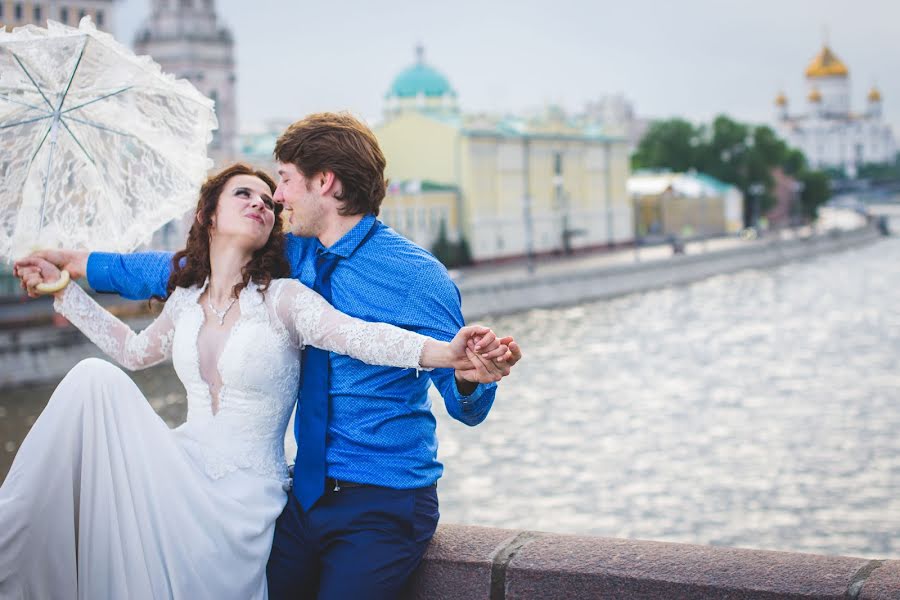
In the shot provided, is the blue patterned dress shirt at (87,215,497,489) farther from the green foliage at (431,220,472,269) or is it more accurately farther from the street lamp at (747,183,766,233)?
the street lamp at (747,183,766,233)

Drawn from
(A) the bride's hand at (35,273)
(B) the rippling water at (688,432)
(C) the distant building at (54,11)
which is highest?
(C) the distant building at (54,11)

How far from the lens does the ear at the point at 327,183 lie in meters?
2.23

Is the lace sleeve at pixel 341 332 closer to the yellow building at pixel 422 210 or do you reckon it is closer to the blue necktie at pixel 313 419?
the blue necktie at pixel 313 419

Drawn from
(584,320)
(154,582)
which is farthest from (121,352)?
(584,320)

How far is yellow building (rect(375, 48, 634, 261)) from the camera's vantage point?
32875mm

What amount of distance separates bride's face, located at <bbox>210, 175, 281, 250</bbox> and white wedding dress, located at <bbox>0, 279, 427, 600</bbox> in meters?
0.14

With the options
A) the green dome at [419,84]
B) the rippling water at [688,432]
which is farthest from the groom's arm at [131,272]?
the green dome at [419,84]

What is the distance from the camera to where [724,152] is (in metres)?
52.3

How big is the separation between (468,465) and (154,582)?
1052 cm

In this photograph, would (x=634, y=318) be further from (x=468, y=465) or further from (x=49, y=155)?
(x=49, y=155)

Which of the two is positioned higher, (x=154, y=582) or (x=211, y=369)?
(x=211, y=369)

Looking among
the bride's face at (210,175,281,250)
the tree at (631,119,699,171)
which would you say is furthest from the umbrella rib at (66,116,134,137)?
the tree at (631,119,699,171)

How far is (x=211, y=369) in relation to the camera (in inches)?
91.3

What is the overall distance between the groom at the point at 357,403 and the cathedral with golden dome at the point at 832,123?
99.0 m
